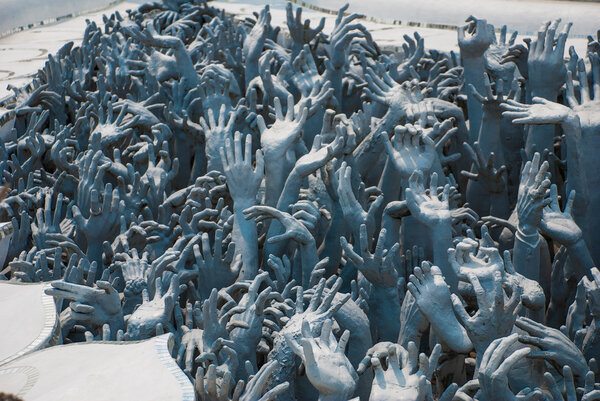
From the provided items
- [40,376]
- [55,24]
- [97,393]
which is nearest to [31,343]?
[40,376]

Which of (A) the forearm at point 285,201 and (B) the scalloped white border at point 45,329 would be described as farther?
(A) the forearm at point 285,201

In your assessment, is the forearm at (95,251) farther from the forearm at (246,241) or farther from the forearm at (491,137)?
the forearm at (491,137)

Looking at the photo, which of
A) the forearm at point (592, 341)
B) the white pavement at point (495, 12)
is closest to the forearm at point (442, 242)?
the forearm at point (592, 341)

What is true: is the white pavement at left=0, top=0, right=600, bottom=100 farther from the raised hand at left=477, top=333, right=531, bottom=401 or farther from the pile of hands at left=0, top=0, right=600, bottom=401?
the raised hand at left=477, top=333, right=531, bottom=401

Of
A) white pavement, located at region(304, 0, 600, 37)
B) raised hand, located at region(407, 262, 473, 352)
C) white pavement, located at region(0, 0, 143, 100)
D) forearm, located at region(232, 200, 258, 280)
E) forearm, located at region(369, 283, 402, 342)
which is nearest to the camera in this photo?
raised hand, located at region(407, 262, 473, 352)

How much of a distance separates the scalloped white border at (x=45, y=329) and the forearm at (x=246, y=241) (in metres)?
0.93

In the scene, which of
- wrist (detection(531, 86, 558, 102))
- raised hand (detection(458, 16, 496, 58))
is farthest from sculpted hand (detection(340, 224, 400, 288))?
raised hand (detection(458, 16, 496, 58))

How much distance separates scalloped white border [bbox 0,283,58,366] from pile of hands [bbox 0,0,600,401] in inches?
2.2

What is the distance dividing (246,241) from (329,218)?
1.34ft

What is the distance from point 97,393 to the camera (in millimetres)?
2061

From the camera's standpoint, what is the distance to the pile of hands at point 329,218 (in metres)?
2.65

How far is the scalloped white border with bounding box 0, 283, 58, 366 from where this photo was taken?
233 centimetres

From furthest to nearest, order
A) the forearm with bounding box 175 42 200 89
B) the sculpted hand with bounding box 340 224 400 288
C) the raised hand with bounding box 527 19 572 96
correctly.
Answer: the forearm with bounding box 175 42 200 89
the raised hand with bounding box 527 19 572 96
the sculpted hand with bounding box 340 224 400 288

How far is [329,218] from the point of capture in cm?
368
